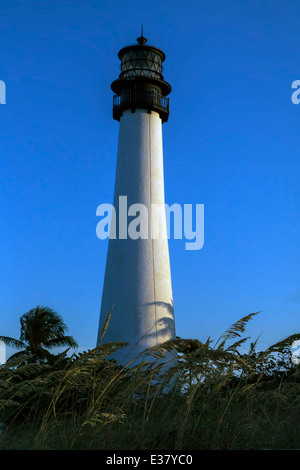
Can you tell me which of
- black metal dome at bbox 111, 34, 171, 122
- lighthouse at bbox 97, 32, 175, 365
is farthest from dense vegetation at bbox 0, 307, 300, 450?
black metal dome at bbox 111, 34, 171, 122

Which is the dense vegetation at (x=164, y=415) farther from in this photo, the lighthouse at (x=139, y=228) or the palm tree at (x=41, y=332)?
the palm tree at (x=41, y=332)

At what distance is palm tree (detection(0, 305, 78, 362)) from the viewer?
91.2 feet

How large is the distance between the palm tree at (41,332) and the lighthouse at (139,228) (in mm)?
6347

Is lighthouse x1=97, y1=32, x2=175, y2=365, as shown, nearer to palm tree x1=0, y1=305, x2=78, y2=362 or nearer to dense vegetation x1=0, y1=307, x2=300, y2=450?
palm tree x1=0, y1=305, x2=78, y2=362

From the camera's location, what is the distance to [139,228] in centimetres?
2305

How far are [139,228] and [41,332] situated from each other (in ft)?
32.5

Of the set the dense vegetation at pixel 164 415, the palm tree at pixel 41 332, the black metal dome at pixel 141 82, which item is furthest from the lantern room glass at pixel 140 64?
the dense vegetation at pixel 164 415

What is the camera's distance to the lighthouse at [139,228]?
22016 mm
